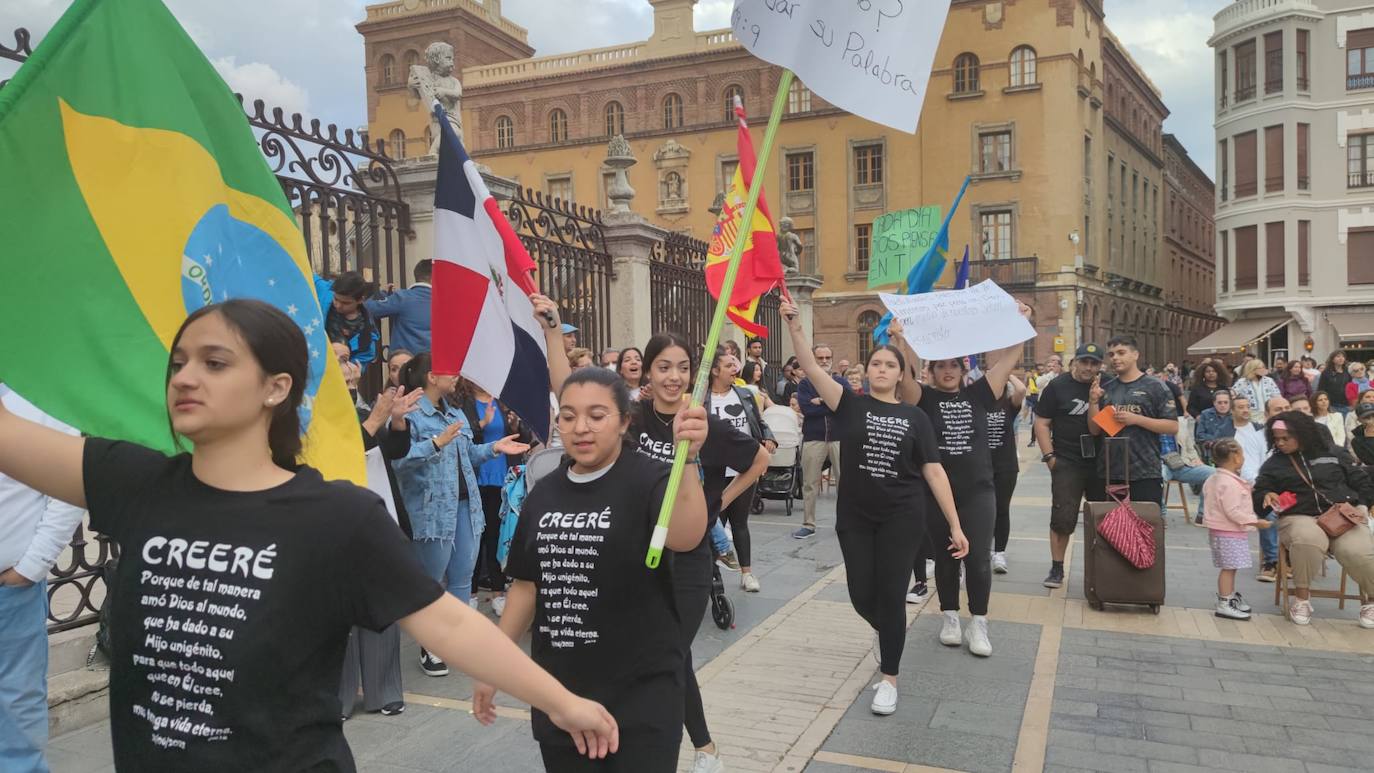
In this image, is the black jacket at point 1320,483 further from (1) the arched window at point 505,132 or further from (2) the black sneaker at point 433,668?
(1) the arched window at point 505,132

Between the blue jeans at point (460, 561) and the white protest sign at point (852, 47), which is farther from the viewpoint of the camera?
the blue jeans at point (460, 561)

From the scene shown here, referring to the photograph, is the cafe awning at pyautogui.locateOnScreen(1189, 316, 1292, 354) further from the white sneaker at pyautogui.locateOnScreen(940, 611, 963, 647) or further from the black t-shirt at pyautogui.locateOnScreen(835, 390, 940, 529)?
the black t-shirt at pyautogui.locateOnScreen(835, 390, 940, 529)

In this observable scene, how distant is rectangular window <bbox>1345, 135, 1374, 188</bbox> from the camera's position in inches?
1599

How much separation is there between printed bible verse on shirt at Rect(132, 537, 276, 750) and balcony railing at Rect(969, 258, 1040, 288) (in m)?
39.5

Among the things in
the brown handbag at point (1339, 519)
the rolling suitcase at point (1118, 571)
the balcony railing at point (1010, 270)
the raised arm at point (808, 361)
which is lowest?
the rolling suitcase at point (1118, 571)

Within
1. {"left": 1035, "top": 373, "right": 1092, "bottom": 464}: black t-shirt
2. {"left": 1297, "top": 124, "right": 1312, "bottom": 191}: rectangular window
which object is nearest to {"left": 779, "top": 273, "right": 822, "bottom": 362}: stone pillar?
{"left": 1035, "top": 373, "right": 1092, "bottom": 464}: black t-shirt

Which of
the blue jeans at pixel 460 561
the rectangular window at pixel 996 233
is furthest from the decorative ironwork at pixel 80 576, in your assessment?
the rectangular window at pixel 996 233

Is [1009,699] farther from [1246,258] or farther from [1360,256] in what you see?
[1246,258]

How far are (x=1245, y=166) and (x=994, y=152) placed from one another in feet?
40.3

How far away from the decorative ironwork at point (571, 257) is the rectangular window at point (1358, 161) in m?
40.2

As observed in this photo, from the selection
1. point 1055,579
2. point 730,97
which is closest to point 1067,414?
point 1055,579

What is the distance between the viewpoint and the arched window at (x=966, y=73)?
40375mm

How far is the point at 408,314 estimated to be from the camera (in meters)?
7.29

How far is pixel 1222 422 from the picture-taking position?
37.8 feet
